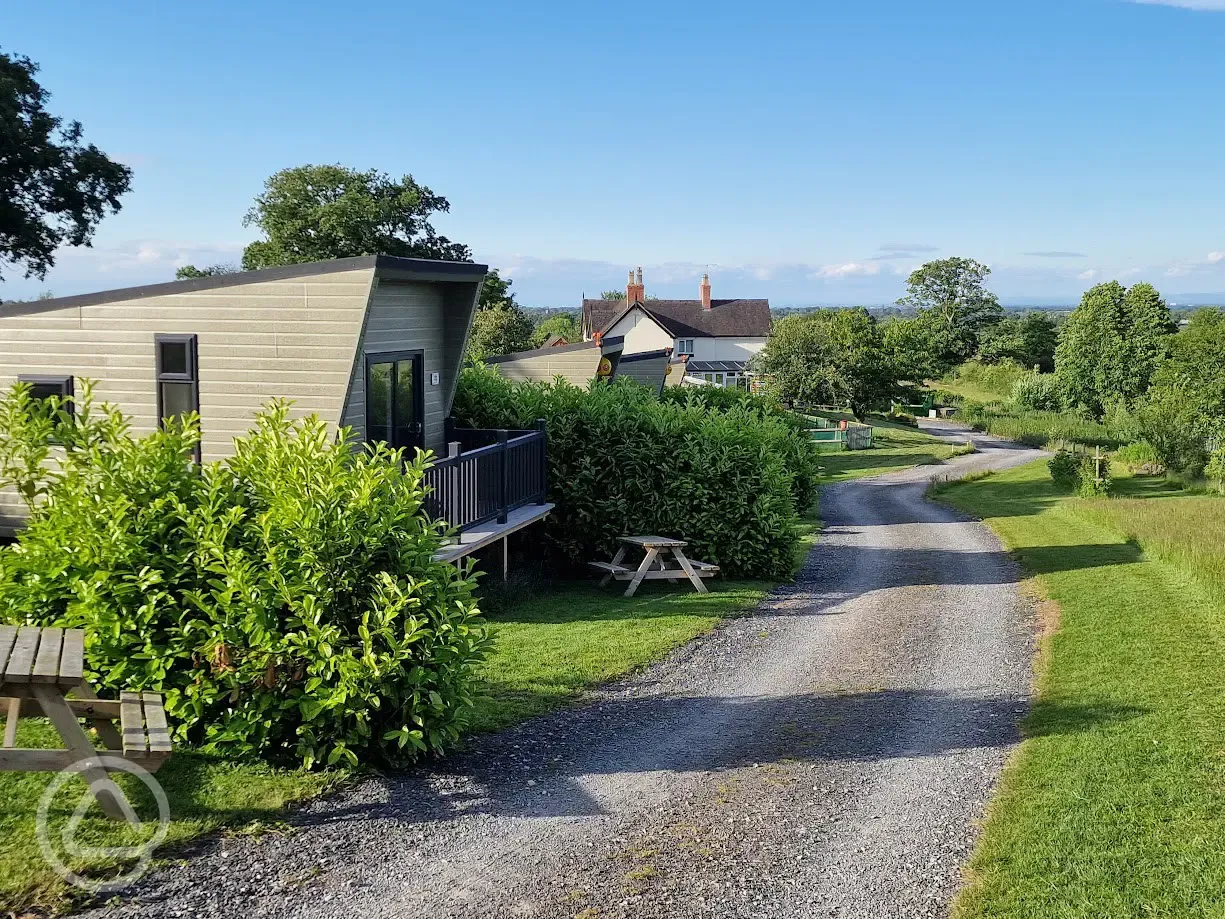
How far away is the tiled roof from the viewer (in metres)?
88.2

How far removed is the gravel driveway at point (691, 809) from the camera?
6.21 metres

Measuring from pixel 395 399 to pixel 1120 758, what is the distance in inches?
383

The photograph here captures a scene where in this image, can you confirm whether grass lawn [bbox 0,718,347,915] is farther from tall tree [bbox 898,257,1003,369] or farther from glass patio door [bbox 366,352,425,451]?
tall tree [bbox 898,257,1003,369]

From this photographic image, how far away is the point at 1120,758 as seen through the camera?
29.6 feet

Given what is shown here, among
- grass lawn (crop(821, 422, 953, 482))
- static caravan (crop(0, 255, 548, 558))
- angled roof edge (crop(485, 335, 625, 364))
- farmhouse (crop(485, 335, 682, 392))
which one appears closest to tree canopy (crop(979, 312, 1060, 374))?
grass lawn (crop(821, 422, 953, 482))

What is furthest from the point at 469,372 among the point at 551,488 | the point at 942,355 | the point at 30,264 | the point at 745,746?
the point at 942,355

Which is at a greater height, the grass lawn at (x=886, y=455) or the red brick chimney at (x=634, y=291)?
the red brick chimney at (x=634, y=291)

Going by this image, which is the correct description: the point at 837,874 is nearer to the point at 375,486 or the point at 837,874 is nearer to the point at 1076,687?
the point at 375,486

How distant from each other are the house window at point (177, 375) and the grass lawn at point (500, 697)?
4602 mm

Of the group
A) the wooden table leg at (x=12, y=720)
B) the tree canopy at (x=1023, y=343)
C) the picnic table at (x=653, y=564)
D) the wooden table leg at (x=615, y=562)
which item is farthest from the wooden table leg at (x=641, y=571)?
the tree canopy at (x=1023, y=343)

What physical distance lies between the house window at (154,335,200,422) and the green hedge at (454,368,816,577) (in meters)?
5.32

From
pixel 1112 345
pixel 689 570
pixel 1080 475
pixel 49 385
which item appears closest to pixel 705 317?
pixel 1112 345

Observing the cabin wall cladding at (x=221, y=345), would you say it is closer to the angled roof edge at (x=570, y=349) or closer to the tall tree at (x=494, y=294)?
the angled roof edge at (x=570, y=349)

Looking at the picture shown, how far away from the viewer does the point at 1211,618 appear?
48.0ft
